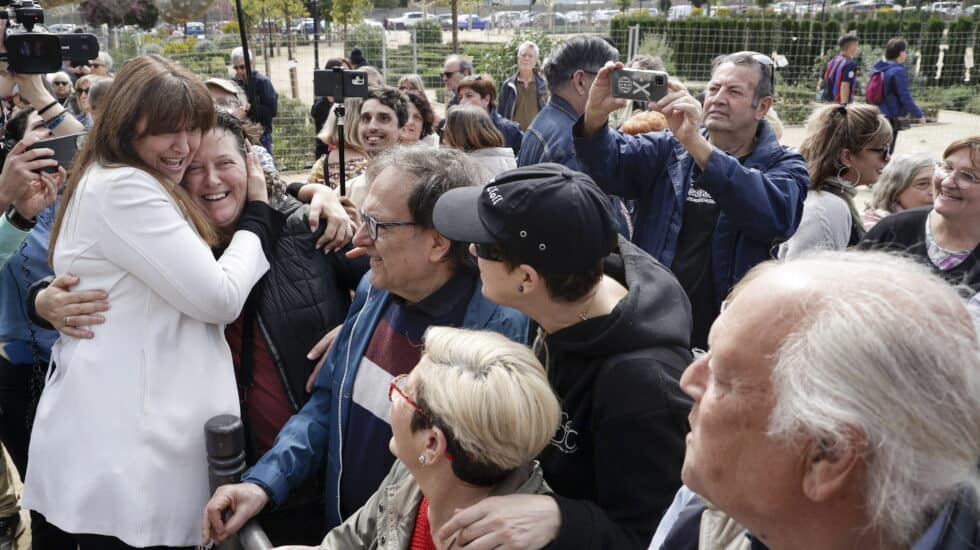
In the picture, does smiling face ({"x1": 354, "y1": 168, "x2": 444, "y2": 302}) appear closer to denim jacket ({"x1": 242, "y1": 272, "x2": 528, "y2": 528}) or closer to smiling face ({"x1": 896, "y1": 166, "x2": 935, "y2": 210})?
denim jacket ({"x1": 242, "y1": 272, "x2": 528, "y2": 528})

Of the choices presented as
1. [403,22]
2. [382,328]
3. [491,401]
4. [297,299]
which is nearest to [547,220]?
[491,401]

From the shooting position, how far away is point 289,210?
8.39 ft

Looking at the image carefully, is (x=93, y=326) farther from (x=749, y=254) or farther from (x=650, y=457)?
(x=749, y=254)

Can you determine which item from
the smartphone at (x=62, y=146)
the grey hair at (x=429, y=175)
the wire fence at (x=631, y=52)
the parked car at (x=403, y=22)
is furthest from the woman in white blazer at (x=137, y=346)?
the parked car at (x=403, y=22)

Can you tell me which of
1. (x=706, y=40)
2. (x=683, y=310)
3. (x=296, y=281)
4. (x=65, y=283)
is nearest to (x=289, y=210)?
(x=296, y=281)

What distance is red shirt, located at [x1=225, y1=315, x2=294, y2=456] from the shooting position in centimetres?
235

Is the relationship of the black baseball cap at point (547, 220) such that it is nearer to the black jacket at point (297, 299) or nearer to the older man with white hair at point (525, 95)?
the black jacket at point (297, 299)

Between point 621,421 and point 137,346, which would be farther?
point 137,346

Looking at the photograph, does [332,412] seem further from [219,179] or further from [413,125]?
[413,125]

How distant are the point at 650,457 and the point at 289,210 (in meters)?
1.53

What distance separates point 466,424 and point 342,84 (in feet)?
8.37

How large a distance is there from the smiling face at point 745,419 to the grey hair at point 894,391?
0.04 metres

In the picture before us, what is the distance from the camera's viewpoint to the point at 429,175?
2.20m

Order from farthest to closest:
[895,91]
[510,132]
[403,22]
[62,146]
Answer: [403,22] → [895,91] → [510,132] → [62,146]
